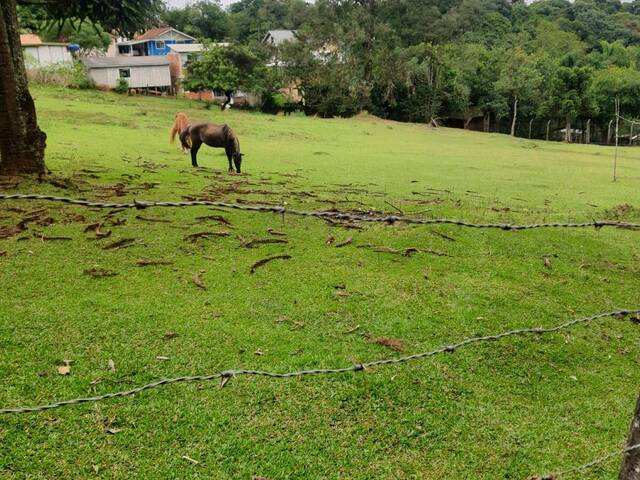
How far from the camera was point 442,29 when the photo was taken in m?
57.3

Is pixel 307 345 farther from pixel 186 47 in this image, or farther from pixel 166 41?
pixel 166 41

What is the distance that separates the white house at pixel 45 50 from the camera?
142 ft

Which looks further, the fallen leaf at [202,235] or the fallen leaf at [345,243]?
the fallen leaf at [345,243]

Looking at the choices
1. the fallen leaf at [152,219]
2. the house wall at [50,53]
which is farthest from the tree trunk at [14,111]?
the house wall at [50,53]

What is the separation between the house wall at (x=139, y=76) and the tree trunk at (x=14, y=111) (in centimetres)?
3935

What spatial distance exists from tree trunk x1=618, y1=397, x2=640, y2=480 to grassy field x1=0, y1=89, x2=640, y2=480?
971 millimetres

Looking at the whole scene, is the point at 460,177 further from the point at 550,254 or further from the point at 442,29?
the point at 442,29

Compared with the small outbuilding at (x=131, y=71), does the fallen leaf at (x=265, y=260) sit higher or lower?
lower

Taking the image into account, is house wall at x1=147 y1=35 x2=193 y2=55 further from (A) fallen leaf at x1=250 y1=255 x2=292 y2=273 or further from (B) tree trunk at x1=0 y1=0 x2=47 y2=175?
(A) fallen leaf at x1=250 y1=255 x2=292 y2=273

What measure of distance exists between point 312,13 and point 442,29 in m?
15.7

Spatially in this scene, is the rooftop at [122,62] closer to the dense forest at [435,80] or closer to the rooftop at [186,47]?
the rooftop at [186,47]

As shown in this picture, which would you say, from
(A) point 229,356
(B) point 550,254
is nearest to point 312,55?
(B) point 550,254

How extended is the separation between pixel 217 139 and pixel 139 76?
3976cm

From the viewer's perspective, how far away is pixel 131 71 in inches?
1836
